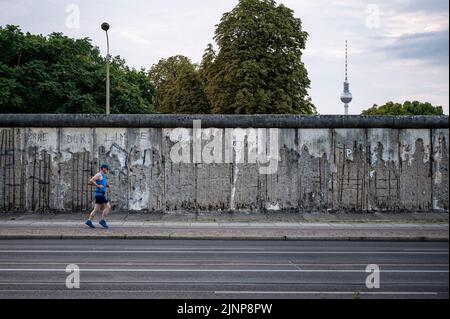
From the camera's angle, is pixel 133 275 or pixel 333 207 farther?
pixel 333 207

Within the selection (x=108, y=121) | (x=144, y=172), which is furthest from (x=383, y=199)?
(x=108, y=121)

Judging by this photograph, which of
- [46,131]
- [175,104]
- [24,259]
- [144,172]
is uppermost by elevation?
[175,104]

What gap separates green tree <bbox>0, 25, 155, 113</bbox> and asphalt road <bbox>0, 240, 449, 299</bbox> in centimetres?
2248

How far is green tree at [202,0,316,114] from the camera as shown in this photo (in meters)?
43.9

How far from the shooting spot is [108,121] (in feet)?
62.8

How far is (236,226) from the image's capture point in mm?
17328

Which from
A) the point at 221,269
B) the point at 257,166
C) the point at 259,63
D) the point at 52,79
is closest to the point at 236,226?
the point at 257,166

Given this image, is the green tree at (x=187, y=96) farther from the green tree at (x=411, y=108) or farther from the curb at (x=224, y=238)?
the green tree at (x=411, y=108)

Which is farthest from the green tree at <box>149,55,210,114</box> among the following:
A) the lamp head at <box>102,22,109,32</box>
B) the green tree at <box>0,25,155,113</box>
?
the lamp head at <box>102,22,109,32</box>

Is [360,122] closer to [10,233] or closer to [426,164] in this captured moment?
[426,164]

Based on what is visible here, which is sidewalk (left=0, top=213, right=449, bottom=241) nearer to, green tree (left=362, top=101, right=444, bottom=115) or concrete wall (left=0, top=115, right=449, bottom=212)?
concrete wall (left=0, top=115, right=449, bottom=212)

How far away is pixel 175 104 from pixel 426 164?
121 feet

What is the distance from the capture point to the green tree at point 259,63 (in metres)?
43.9

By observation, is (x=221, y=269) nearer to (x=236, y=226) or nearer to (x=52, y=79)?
(x=236, y=226)
